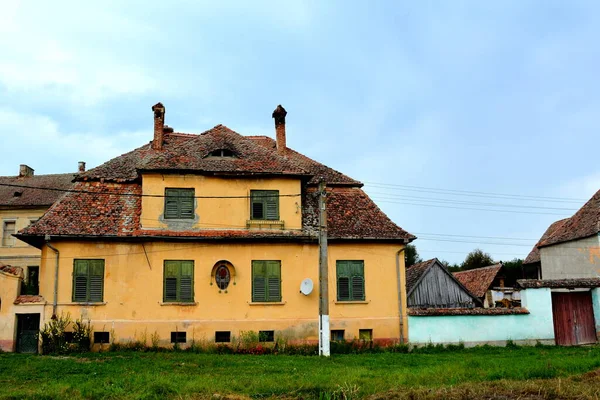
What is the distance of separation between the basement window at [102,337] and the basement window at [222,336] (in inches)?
161

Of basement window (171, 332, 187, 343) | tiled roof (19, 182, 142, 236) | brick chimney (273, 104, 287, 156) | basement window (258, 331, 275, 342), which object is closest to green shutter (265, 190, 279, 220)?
brick chimney (273, 104, 287, 156)

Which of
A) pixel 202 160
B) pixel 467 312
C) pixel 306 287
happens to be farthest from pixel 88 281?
pixel 467 312

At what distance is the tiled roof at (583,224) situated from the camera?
101ft

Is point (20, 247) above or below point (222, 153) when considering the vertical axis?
below

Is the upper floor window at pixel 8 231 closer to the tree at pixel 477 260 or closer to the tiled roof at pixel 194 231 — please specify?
the tiled roof at pixel 194 231

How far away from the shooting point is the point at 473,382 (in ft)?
42.4

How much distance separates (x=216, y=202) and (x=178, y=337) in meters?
5.51

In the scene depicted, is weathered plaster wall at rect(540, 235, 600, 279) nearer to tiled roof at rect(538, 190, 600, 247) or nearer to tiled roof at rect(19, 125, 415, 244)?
tiled roof at rect(538, 190, 600, 247)

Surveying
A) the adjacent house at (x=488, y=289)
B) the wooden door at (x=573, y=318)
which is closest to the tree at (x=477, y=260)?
the adjacent house at (x=488, y=289)

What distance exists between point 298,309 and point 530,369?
10136 mm

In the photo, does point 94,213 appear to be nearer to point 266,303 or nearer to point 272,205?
point 272,205

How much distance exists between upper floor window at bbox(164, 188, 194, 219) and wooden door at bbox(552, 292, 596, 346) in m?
15.3

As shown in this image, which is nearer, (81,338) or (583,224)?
(81,338)

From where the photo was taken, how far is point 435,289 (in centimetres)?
3173
